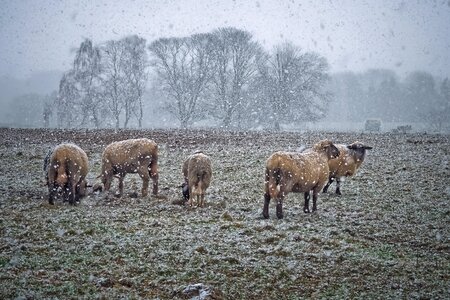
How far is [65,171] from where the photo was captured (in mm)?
14484

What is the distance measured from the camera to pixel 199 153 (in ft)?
49.5

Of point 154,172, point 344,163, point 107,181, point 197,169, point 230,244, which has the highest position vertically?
point 197,169

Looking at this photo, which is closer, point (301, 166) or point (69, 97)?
point (301, 166)

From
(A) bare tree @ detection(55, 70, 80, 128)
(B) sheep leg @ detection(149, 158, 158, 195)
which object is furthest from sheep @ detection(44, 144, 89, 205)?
(A) bare tree @ detection(55, 70, 80, 128)

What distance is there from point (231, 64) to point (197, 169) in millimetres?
48589

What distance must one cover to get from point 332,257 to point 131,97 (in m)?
54.7

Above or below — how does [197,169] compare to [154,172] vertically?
above

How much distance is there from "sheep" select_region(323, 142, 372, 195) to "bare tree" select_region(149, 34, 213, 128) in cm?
4172

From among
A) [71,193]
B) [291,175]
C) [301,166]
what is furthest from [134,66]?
[291,175]

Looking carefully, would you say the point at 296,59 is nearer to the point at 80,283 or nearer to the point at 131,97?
the point at 131,97

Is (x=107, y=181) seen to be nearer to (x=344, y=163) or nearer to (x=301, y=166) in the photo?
(x=301, y=166)

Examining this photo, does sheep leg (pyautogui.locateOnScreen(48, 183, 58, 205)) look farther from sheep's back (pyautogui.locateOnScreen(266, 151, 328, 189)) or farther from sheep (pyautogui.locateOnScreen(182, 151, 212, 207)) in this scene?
sheep's back (pyautogui.locateOnScreen(266, 151, 328, 189))

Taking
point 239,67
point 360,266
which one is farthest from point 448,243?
point 239,67

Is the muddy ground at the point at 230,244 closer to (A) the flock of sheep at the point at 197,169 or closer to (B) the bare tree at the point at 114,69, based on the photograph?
(A) the flock of sheep at the point at 197,169
